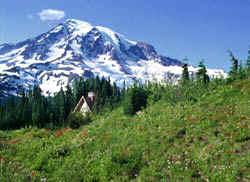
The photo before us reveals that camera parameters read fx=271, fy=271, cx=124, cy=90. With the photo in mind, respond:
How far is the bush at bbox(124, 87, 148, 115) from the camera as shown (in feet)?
95.6

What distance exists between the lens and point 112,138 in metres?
19.4

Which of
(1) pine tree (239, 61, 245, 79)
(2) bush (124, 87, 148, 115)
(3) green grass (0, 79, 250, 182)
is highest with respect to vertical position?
(1) pine tree (239, 61, 245, 79)

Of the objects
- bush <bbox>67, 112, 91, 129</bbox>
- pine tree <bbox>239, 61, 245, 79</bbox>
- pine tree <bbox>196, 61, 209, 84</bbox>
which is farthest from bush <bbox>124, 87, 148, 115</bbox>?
pine tree <bbox>239, 61, 245, 79</bbox>

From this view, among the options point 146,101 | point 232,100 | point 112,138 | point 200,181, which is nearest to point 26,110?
point 146,101

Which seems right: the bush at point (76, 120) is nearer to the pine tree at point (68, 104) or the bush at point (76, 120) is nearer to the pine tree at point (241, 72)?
the pine tree at point (241, 72)

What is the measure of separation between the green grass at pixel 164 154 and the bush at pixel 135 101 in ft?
27.6

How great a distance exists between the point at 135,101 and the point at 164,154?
1611 cm

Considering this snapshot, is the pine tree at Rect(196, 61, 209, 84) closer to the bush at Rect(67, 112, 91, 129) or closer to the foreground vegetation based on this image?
the foreground vegetation

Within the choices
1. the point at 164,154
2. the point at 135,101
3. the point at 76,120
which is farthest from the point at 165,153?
the point at 76,120

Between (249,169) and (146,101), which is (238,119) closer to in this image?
(249,169)

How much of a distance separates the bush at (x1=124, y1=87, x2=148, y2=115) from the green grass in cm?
842

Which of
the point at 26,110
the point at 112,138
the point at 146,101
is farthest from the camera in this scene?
the point at 26,110

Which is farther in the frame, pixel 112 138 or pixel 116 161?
pixel 112 138

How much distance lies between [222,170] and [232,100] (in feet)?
35.6
